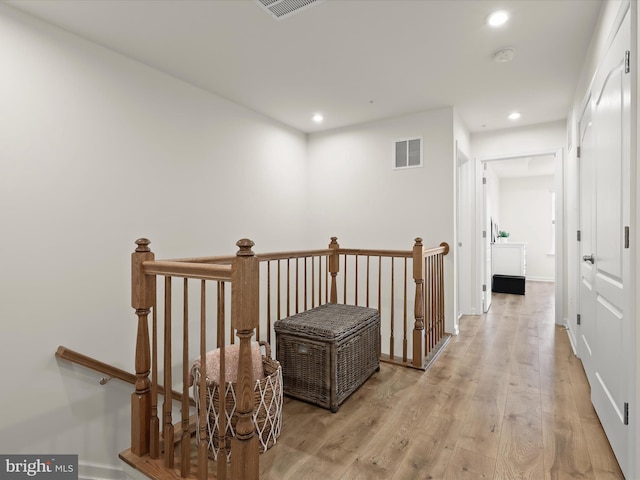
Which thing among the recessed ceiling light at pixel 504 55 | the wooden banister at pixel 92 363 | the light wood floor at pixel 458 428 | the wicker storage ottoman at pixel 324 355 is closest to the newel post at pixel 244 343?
the light wood floor at pixel 458 428

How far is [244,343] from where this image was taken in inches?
54.4

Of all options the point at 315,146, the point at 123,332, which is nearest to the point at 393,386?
the point at 123,332

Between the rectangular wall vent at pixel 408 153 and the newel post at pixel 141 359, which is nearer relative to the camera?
the newel post at pixel 141 359

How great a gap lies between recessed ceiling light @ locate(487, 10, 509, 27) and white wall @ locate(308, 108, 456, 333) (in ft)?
4.70

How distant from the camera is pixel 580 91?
2859 mm

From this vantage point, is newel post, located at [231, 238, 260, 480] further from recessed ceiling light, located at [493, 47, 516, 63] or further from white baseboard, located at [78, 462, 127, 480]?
recessed ceiling light, located at [493, 47, 516, 63]

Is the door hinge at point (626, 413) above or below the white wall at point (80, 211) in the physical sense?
below

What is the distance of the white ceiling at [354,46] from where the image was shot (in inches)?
80.1

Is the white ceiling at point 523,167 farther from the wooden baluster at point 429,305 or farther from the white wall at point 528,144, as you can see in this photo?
the wooden baluster at point 429,305

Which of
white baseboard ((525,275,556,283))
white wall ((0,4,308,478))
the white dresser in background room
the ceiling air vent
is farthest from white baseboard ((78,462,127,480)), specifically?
white baseboard ((525,275,556,283))

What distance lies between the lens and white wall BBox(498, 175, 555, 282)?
7.53m

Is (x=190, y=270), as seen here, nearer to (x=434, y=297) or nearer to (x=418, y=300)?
(x=418, y=300)

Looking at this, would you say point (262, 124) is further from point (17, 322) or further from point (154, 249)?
point (17, 322)

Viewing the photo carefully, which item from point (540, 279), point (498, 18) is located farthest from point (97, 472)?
point (540, 279)
